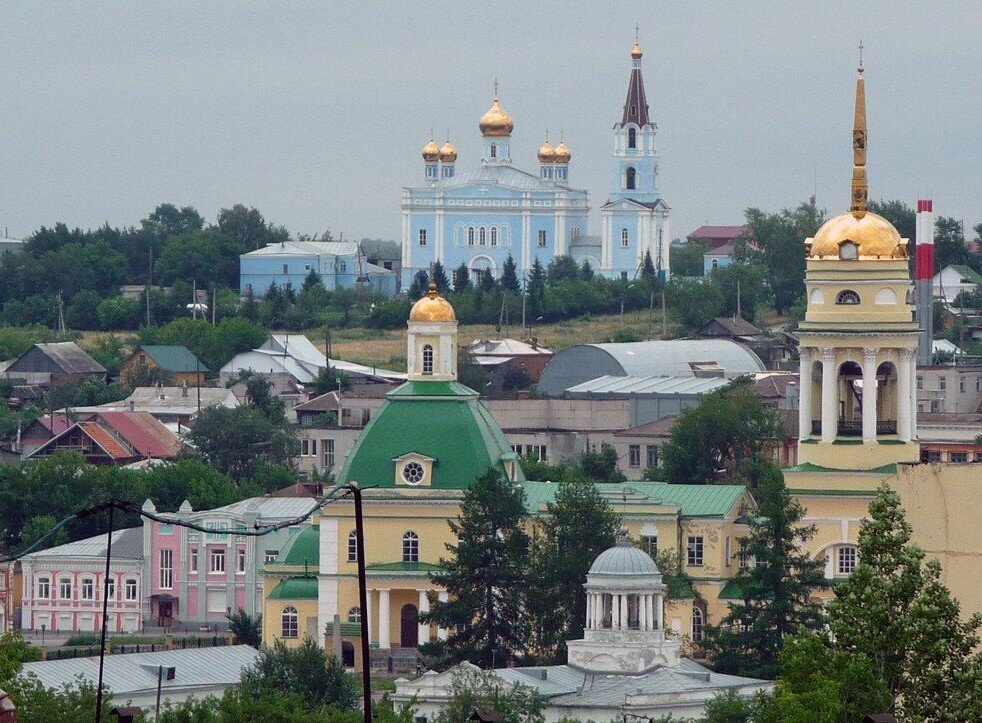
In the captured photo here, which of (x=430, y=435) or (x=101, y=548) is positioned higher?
(x=430, y=435)

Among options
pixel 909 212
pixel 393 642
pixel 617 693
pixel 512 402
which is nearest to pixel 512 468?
pixel 393 642

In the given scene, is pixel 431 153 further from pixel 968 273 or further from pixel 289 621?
pixel 289 621

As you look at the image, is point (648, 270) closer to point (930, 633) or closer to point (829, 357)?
point (829, 357)

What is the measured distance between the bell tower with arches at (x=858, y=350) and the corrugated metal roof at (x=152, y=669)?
9.55 meters

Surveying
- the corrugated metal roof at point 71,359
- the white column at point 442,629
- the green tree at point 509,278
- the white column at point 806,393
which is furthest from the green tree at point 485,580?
the green tree at point 509,278

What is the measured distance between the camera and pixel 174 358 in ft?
384

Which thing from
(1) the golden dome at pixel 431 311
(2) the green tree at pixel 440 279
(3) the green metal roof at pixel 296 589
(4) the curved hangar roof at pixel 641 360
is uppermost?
(2) the green tree at pixel 440 279

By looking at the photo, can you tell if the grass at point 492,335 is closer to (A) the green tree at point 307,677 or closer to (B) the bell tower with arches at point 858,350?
(B) the bell tower with arches at point 858,350

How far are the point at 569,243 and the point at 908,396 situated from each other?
81.1 m

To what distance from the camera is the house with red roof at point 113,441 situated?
9238 centimetres

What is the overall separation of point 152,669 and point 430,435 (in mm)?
10324

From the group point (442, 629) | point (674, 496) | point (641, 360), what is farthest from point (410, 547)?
point (641, 360)

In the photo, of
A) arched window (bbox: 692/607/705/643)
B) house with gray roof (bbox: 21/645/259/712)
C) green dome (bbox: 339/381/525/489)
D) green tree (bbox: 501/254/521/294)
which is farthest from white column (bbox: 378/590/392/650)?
green tree (bbox: 501/254/521/294)

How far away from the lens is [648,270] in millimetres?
134000
